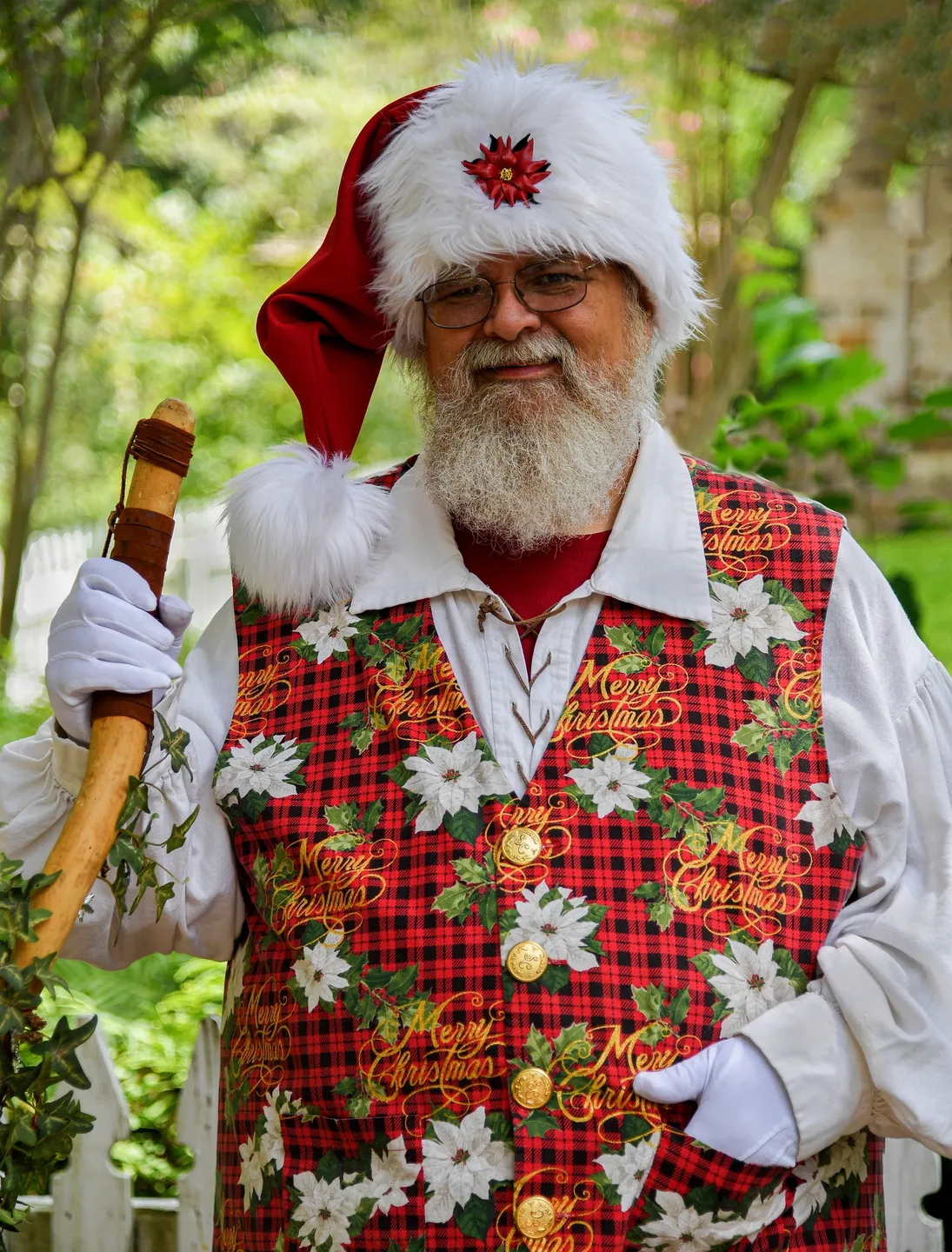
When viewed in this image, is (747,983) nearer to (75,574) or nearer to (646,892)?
(646,892)

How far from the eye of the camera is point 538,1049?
192 centimetres

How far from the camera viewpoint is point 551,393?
2279 millimetres

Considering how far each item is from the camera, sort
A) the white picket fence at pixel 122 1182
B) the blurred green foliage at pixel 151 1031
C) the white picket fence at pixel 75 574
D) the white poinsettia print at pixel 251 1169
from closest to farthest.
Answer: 1. the white poinsettia print at pixel 251 1169
2. the white picket fence at pixel 122 1182
3. the blurred green foliage at pixel 151 1031
4. the white picket fence at pixel 75 574

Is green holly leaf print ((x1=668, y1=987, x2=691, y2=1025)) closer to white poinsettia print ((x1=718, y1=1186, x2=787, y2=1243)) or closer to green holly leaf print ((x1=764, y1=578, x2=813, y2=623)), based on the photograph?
white poinsettia print ((x1=718, y1=1186, x2=787, y2=1243))

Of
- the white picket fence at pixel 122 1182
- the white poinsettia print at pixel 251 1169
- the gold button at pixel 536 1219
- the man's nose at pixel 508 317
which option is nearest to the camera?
the gold button at pixel 536 1219

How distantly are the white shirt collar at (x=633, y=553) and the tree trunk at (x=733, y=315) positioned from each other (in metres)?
3.32

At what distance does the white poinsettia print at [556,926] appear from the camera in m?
1.96

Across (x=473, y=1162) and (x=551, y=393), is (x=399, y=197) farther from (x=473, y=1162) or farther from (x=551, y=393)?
(x=473, y=1162)

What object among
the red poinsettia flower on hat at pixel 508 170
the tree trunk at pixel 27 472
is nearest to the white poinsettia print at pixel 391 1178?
the red poinsettia flower on hat at pixel 508 170

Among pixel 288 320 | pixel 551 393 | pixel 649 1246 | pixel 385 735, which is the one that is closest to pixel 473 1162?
pixel 649 1246

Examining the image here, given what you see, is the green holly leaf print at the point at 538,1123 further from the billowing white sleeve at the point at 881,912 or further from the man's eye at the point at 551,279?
the man's eye at the point at 551,279

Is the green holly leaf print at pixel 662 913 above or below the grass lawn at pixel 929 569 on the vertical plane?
below

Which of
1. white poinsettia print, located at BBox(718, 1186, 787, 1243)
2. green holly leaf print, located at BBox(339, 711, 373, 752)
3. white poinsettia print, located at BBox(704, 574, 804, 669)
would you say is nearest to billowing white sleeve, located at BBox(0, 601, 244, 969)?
green holly leaf print, located at BBox(339, 711, 373, 752)

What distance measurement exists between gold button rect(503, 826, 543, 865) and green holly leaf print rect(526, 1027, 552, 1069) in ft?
0.79
